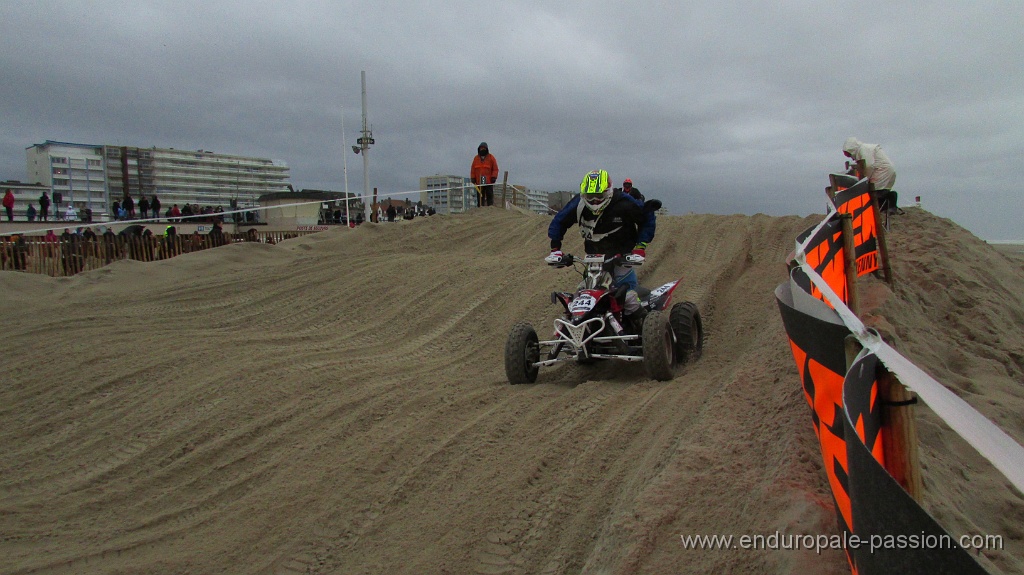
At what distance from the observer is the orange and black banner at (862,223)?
19.5 feet

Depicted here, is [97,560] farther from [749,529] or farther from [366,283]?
[366,283]

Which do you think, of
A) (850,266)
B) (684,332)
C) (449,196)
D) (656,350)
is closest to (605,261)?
(684,332)

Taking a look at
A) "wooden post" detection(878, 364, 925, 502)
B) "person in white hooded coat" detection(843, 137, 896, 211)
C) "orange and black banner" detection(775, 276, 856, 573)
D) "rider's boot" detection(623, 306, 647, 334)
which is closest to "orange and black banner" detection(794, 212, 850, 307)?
"orange and black banner" detection(775, 276, 856, 573)

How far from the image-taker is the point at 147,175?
30.4m

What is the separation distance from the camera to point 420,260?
38.4 ft

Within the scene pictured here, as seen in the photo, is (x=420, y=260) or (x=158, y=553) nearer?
(x=158, y=553)

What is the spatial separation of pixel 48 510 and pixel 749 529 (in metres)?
4.78

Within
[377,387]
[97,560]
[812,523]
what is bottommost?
[97,560]

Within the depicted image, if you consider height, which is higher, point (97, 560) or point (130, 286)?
point (130, 286)

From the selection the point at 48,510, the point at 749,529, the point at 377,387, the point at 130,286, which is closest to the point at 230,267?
the point at 130,286

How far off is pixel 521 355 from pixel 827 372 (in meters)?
4.06

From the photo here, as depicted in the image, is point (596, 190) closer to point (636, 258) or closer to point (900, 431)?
point (636, 258)

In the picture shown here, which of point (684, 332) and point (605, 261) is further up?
point (605, 261)

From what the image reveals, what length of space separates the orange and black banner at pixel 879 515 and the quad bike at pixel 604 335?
Result: 3.90 m
